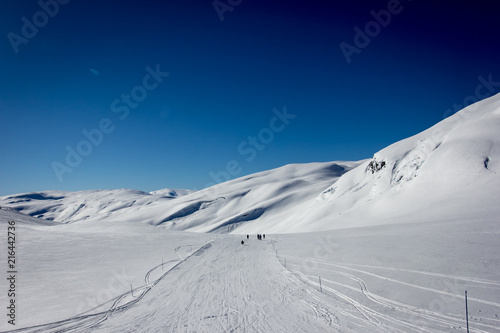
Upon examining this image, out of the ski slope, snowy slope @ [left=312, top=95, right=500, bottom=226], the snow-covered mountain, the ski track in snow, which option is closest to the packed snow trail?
the ski slope

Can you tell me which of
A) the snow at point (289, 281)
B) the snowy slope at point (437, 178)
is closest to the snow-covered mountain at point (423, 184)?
the snowy slope at point (437, 178)

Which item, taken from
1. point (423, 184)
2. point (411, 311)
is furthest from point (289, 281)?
point (423, 184)

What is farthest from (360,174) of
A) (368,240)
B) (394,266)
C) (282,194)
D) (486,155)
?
(394,266)

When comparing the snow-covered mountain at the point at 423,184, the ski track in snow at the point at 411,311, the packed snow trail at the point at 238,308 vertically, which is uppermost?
the snow-covered mountain at the point at 423,184

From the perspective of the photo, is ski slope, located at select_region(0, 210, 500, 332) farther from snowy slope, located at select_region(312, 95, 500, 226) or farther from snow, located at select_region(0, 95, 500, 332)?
snowy slope, located at select_region(312, 95, 500, 226)

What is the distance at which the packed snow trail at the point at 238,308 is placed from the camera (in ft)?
33.0

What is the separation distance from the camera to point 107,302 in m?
13.4

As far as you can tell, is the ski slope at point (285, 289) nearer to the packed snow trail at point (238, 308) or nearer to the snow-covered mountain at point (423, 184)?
the packed snow trail at point (238, 308)

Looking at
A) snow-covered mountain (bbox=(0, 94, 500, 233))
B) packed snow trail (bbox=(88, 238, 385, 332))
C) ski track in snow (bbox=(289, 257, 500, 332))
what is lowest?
packed snow trail (bbox=(88, 238, 385, 332))

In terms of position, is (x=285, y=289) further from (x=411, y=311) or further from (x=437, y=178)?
(x=437, y=178)

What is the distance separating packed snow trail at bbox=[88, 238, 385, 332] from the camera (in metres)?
10.1

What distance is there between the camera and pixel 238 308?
39.5 ft

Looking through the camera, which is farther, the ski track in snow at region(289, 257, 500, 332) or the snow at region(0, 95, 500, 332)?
the snow at region(0, 95, 500, 332)

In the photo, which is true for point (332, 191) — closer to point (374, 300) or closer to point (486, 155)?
point (486, 155)
